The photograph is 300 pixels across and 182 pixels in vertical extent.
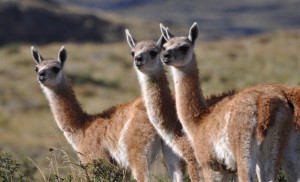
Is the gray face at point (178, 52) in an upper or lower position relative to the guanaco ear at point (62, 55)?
lower

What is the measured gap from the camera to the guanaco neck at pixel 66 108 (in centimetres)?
1117

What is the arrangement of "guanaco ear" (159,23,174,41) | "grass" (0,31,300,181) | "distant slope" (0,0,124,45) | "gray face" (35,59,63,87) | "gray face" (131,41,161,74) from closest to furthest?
"gray face" (131,41,161,74) → "guanaco ear" (159,23,174,41) → "gray face" (35,59,63,87) → "grass" (0,31,300,181) → "distant slope" (0,0,124,45)

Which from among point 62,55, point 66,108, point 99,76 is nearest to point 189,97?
point 66,108

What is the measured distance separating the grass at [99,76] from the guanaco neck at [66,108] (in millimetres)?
9622

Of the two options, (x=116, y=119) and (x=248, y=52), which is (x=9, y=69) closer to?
(x=248, y=52)

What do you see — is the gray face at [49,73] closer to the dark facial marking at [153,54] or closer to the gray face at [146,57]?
the gray face at [146,57]

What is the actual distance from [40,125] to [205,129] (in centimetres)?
A: 1732

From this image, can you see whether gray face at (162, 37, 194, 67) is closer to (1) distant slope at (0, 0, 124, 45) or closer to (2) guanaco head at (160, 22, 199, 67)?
(2) guanaco head at (160, 22, 199, 67)

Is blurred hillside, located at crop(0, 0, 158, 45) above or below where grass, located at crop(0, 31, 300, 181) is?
above

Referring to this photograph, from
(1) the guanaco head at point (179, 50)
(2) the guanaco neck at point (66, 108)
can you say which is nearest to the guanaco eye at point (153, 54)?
(1) the guanaco head at point (179, 50)

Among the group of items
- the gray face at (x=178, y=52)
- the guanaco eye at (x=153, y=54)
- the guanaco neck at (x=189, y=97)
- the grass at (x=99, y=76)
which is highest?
the grass at (x=99, y=76)

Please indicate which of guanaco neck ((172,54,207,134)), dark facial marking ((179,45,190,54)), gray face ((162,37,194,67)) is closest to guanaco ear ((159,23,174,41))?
gray face ((162,37,194,67))

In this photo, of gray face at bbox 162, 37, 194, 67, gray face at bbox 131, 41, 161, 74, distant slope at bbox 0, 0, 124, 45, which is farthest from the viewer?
distant slope at bbox 0, 0, 124, 45

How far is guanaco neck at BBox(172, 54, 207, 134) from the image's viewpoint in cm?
914
